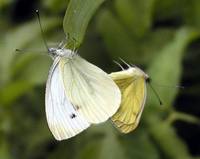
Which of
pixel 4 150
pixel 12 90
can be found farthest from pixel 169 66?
pixel 4 150

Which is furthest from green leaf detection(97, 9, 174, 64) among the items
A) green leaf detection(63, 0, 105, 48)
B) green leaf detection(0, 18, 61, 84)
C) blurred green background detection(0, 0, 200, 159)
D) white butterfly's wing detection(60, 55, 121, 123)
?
green leaf detection(63, 0, 105, 48)

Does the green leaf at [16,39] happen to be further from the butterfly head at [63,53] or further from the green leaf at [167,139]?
the butterfly head at [63,53]

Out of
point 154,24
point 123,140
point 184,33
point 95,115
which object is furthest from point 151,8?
point 95,115

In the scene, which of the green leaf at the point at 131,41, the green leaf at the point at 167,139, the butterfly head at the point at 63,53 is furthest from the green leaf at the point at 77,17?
the green leaf at the point at 131,41

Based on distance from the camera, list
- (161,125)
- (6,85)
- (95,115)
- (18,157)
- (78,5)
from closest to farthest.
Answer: (78,5), (95,115), (161,125), (6,85), (18,157)

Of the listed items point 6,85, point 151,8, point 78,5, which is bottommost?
point 6,85

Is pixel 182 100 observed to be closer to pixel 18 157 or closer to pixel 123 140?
pixel 123 140
